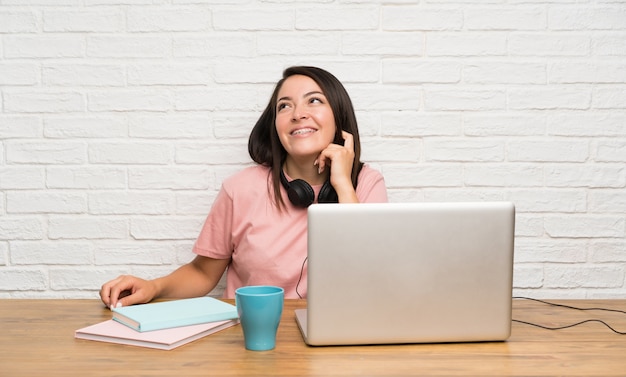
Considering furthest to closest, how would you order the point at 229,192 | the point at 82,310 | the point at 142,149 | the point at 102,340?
the point at 142,149 → the point at 229,192 → the point at 82,310 → the point at 102,340

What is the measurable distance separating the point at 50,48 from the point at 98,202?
1.78 ft

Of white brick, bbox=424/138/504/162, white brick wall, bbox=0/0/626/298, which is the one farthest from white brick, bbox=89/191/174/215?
white brick, bbox=424/138/504/162

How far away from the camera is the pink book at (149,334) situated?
1.04 metres

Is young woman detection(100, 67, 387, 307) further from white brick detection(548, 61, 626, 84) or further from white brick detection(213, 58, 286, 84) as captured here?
white brick detection(548, 61, 626, 84)

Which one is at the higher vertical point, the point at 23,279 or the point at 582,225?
the point at 582,225

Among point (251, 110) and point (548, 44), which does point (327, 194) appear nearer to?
point (251, 110)

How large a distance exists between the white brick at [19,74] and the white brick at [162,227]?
587mm

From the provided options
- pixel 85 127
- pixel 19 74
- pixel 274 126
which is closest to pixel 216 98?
pixel 274 126

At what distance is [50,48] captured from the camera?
2025 mm

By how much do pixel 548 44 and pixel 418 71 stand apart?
45 cm

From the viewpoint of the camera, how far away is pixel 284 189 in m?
1.92

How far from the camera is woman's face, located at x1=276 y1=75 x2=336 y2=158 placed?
6.14 feet

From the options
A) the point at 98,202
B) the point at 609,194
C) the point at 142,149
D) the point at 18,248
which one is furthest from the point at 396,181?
the point at 18,248

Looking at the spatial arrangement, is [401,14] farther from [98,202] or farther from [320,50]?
[98,202]
